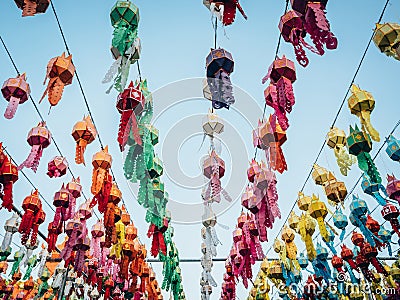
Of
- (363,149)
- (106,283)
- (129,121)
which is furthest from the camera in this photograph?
(106,283)

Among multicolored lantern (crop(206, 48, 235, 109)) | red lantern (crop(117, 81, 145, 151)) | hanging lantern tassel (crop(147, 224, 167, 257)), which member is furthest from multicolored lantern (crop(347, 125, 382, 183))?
hanging lantern tassel (crop(147, 224, 167, 257))

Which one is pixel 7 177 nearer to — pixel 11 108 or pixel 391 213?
pixel 11 108

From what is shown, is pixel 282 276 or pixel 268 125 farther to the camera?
pixel 282 276

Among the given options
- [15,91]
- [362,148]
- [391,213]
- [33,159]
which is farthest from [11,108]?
[391,213]

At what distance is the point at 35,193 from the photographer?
5.48m

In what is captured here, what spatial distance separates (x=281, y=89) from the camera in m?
3.22

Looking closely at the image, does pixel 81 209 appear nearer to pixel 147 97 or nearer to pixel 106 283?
pixel 147 97

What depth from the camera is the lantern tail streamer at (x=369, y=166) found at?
3891 millimetres

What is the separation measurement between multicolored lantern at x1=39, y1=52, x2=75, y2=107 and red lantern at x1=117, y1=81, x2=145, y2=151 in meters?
0.54

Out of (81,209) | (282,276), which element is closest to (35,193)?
(81,209)

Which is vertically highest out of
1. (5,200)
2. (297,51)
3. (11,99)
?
(11,99)

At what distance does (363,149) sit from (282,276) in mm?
4946

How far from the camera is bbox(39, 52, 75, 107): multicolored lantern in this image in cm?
325

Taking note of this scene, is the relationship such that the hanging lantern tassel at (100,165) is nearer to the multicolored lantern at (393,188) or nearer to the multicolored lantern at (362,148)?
the multicolored lantern at (362,148)
